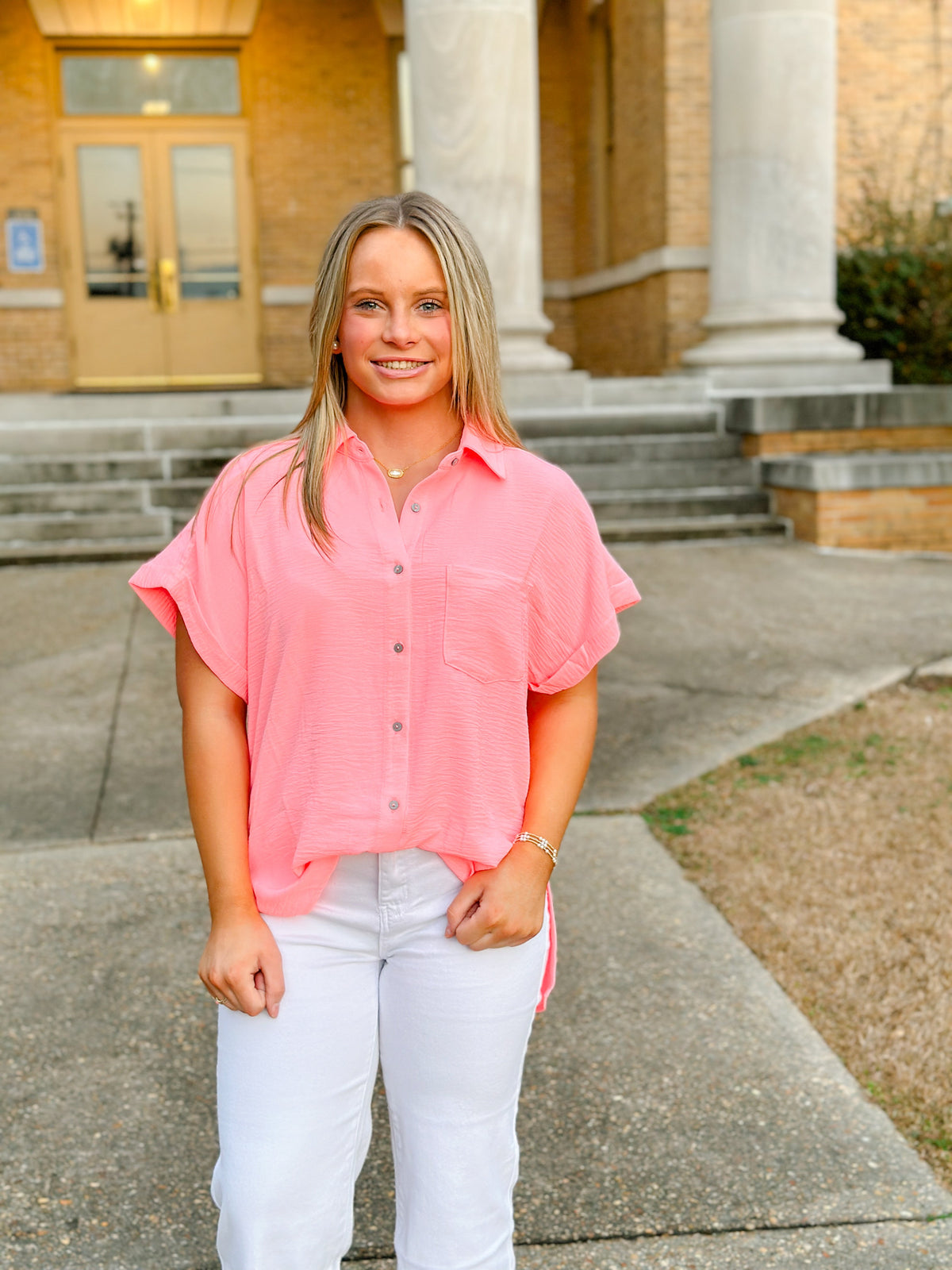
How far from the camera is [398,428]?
176cm

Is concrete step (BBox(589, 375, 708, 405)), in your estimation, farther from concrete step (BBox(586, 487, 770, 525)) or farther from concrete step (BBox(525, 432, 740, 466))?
concrete step (BBox(586, 487, 770, 525))

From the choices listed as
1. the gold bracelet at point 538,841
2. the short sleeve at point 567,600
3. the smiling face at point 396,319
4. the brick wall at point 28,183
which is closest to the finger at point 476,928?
the gold bracelet at point 538,841

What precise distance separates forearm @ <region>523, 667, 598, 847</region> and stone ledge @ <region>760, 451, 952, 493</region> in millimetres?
6836

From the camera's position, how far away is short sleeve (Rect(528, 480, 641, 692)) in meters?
1.74

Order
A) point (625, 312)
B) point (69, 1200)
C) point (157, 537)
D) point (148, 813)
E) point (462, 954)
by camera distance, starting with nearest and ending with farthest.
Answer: point (462, 954) < point (69, 1200) < point (148, 813) < point (157, 537) < point (625, 312)

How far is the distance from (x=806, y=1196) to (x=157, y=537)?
6.45 metres

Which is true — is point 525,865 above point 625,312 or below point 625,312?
below

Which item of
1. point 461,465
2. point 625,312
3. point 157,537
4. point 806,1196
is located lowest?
point 806,1196

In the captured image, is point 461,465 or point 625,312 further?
point 625,312

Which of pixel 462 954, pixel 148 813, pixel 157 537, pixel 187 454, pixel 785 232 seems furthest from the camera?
pixel 785 232

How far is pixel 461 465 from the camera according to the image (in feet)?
5.67

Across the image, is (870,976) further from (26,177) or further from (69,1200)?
Answer: (26,177)

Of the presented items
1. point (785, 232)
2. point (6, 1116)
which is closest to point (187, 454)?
point (785, 232)

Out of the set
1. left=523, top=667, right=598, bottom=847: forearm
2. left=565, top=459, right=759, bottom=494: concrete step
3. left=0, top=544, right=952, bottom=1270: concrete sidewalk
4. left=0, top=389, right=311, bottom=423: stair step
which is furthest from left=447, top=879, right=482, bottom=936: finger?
left=0, top=389, right=311, bottom=423: stair step
